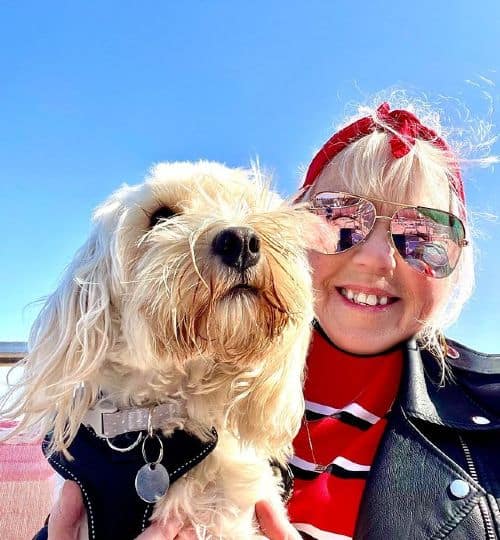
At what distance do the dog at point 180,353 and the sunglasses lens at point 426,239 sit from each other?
52 cm

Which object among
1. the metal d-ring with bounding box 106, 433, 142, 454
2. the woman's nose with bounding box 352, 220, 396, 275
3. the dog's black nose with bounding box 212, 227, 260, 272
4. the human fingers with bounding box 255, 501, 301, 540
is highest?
the dog's black nose with bounding box 212, 227, 260, 272

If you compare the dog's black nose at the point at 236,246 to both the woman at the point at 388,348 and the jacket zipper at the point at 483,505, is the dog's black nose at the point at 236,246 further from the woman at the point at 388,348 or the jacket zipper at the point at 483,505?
the jacket zipper at the point at 483,505

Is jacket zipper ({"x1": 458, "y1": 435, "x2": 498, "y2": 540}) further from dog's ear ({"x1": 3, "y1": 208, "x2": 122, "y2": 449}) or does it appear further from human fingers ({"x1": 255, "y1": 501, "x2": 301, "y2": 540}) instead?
dog's ear ({"x1": 3, "y1": 208, "x2": 122, "y2": 449})

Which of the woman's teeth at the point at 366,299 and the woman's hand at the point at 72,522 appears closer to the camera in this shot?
the woman's hand at the point at 72,522

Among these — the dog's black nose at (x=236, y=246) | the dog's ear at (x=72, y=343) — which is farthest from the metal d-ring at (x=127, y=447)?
the dog's black nose at (x=236, y=246)

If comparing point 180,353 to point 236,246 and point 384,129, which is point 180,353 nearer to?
point 236,246

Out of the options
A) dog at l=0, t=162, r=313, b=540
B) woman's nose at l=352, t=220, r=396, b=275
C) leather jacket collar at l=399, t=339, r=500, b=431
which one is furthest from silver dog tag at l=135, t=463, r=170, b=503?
woman's nose at l=352, t=220, r=396, b=275

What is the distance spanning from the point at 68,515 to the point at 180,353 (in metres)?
0.54

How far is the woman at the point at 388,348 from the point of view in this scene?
6.09 ft

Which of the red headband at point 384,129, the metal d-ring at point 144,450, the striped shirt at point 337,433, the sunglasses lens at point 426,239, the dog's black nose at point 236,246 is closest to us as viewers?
the dog's black nose at point 236,246

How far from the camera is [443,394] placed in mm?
2066

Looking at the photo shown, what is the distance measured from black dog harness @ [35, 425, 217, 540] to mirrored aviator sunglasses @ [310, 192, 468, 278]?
0.92 meters

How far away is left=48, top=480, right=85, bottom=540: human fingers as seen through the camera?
5.28 ft

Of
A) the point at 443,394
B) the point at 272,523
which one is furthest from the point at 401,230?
the point at 272,523
